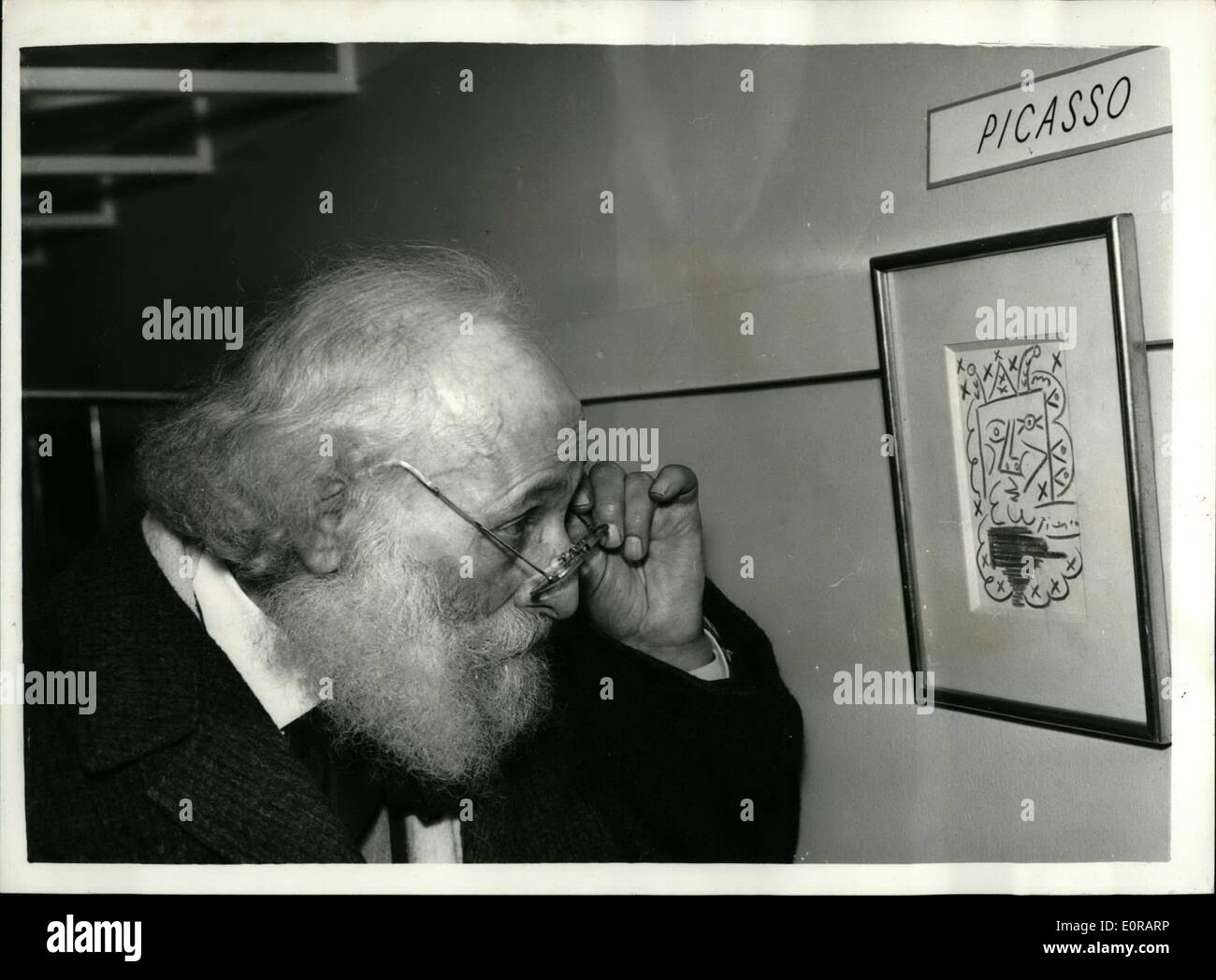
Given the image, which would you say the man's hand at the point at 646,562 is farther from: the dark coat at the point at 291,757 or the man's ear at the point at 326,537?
the man's ear at the point at 326,537

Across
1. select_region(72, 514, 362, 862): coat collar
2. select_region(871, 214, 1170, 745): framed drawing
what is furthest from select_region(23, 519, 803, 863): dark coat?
select_region(871, 214, 1170, 745): framed drawing

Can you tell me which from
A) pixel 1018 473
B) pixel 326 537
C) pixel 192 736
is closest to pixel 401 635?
pixel 326 537

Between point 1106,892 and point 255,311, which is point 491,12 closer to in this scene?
point 255,311

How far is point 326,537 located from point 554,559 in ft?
0.90

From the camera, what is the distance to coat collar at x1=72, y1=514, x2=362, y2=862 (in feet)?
3.87

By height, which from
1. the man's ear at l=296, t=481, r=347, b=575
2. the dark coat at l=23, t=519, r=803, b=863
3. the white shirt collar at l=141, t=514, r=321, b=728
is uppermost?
the man's ear at l=296, t=481, r=347, b=575

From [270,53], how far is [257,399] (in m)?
0.41

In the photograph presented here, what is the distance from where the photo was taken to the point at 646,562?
4.26ft

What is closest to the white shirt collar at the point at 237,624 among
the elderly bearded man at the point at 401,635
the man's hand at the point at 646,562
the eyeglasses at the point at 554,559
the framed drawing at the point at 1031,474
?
the elderly bearded man at the point at 401,635

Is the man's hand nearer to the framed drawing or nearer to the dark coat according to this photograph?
the dark coat

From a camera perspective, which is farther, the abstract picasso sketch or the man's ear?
the man's ear

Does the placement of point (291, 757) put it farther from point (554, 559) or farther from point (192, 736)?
point (554, 559)

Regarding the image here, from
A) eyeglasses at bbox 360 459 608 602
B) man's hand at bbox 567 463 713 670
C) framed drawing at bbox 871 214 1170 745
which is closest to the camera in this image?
framed drawing at bbox 871 214 1170 745

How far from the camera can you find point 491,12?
119cm
